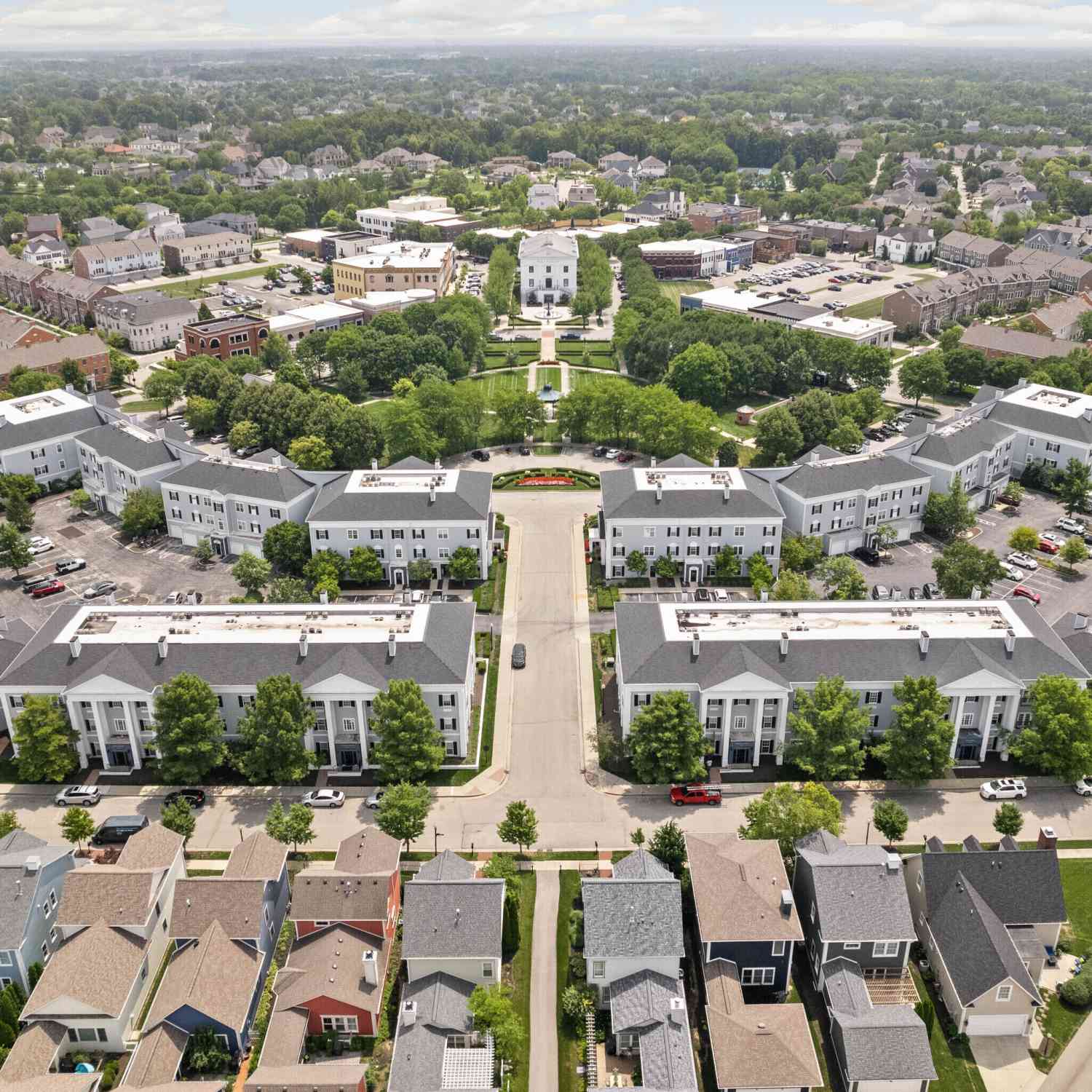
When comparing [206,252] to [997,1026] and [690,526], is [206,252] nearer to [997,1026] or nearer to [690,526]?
[690,526]

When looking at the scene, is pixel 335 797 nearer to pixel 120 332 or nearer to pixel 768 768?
pixel 768 768

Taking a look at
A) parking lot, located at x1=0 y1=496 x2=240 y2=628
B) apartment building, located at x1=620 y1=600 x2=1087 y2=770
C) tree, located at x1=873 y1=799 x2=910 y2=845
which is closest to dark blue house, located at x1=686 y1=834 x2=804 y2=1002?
tree, located at x1=873 y1=799 x2=910 y2=845

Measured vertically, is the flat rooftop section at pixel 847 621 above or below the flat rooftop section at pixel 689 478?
below

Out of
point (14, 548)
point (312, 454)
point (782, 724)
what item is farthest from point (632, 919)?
point (312, 454)

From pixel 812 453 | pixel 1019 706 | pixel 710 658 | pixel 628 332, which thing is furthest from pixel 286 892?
pixel 628 332

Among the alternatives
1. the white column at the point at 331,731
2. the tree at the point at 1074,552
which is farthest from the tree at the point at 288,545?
the tree at the point at 1074,552

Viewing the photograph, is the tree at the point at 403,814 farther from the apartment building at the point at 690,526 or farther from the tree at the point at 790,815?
the apartment building at the point at 690,526

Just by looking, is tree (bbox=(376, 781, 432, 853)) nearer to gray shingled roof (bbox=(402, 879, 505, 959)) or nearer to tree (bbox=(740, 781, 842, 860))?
gray shingled roof (bbox=(402, 879, 505, 959))
